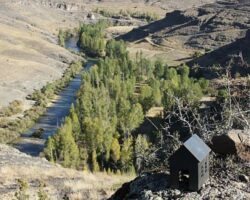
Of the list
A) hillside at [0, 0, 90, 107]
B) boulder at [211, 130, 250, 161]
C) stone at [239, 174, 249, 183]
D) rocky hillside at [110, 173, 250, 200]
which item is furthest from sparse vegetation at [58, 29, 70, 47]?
stone at [239, 174, 249, 183]

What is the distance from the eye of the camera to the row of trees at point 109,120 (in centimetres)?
5150

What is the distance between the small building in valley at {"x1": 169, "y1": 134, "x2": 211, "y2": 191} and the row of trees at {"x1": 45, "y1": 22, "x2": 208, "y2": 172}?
18689mm

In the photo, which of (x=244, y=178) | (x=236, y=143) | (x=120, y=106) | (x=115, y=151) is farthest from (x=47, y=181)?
(x=120, y=106)

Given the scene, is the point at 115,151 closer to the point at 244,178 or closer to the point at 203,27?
the point at 244,178

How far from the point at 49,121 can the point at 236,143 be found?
62165 mm

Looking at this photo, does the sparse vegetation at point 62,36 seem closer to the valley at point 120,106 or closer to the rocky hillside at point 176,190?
the valley at point 120,106

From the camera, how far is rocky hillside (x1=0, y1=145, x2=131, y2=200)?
29367 millimetres

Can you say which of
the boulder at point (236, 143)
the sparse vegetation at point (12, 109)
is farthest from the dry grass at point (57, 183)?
the sparse vegetation at point (12, 109)

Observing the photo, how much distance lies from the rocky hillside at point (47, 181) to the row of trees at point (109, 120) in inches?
149

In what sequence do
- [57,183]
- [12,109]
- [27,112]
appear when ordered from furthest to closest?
[12,109] < [27,112] < [57,183]

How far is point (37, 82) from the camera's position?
99.4 m

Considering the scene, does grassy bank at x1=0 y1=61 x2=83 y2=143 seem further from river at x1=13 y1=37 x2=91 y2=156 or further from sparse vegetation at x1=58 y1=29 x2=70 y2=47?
sparse vegetation at x1=58 y1=29 x2=70 y2=47

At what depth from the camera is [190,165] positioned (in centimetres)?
1381

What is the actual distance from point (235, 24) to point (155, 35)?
2798 cm
